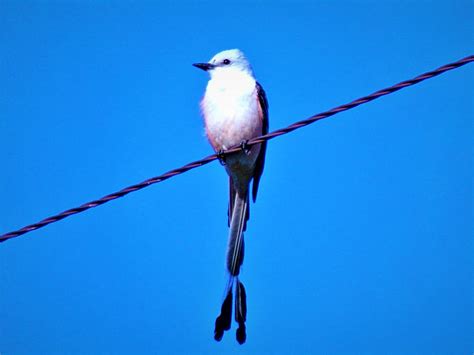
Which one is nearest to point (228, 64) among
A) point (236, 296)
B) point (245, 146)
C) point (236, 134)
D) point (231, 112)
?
point (231, 112)

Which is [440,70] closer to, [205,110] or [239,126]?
[239,126]

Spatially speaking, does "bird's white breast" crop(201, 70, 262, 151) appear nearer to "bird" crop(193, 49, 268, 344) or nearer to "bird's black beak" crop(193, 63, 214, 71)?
"bird" crop(193, 49, 268, 344)

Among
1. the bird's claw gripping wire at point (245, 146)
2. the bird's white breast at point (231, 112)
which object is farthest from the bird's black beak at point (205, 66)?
the bird's claw gripping wire at point (245, 146)

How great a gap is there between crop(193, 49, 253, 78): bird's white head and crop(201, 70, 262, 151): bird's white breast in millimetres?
204

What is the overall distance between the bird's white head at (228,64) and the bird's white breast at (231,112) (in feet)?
0.67

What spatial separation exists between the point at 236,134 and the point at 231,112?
0.18 meters

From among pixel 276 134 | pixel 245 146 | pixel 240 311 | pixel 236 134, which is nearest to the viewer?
pixel 276 134

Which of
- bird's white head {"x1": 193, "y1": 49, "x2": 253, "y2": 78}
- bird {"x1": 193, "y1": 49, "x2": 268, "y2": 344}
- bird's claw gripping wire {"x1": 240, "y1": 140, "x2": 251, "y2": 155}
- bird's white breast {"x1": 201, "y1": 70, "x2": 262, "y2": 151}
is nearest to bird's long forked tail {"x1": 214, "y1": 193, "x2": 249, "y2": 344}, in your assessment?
bird {"x1": 193, "y1": 49, "x2": 268, "y2": 344}

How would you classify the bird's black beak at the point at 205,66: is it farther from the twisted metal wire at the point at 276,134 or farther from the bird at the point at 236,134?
the twisted metal wire at the point at 276,134

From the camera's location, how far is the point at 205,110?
17.5 feet

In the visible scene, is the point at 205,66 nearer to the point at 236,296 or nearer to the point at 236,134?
the point at 236,134

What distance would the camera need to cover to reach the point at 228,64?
18.4ft

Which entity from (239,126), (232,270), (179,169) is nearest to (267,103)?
(239,126)

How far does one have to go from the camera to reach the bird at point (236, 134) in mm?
4938
